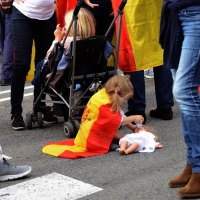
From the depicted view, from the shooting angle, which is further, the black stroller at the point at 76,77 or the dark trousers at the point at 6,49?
the dark trousers at the point at 6,49

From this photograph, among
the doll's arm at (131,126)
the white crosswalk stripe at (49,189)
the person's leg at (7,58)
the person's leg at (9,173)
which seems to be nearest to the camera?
the white crosswalk stripe at (49,189)

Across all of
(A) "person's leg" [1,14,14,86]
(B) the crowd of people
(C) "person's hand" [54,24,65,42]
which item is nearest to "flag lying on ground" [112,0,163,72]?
(B) the crowd of people

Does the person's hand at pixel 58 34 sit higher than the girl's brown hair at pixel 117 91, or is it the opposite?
the person's hand at pixel 58 34

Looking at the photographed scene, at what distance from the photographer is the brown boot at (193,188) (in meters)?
4.20

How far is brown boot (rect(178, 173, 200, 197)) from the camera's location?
13.8 feet

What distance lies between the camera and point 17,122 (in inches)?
260

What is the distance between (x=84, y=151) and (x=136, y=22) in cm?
163

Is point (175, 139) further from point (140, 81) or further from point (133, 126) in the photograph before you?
point (140, 81)

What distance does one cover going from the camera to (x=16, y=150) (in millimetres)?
5855

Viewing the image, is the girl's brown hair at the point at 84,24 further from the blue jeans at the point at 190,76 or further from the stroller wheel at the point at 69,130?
the blue jeans at the point at 190,76

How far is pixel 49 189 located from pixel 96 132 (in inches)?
41.1

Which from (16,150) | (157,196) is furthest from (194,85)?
(16,150)

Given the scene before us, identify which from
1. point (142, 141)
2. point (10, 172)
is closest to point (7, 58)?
point (142, 141)

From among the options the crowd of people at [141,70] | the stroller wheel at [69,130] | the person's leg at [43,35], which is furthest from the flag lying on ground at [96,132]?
the person's leg at [43,35]
